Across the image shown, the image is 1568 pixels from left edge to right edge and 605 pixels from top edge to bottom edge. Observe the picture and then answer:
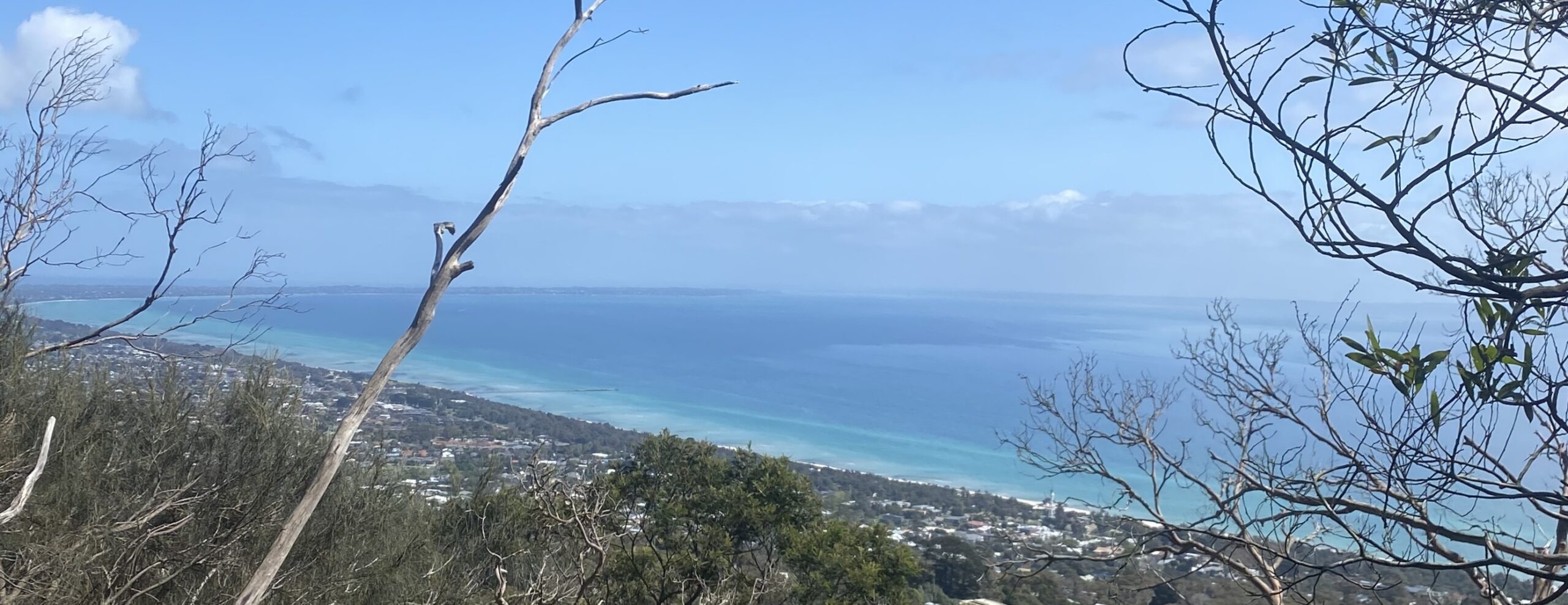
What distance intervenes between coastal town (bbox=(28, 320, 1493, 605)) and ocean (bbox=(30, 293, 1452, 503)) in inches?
15.4

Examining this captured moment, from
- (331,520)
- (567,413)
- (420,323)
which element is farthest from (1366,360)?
(567,413)

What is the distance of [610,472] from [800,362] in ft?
90.1

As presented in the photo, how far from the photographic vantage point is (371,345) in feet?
86.8

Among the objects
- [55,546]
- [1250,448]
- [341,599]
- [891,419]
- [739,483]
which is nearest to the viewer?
[1250,448]

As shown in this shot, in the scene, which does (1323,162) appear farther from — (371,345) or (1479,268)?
(371,345)

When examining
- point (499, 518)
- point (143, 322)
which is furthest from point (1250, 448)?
point (499, 518)

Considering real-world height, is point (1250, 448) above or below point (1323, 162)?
below

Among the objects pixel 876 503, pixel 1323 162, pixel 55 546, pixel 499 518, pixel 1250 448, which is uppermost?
pixel 1323 162

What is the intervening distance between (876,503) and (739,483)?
4896 millimetres

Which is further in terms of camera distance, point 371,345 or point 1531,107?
point 371,345

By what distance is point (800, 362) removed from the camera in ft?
117

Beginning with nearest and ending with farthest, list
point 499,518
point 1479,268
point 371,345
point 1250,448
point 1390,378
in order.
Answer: point 1479,268, point 1390,378, point 1250,448, point 499,518, point 371,345

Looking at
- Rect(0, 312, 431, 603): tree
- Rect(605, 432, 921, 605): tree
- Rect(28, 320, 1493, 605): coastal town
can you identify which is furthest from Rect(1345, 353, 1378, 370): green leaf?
A: Rect(605, 432, 921, 605): tree

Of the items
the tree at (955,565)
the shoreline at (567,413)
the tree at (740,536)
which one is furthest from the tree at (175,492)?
the tree at (955,565)
